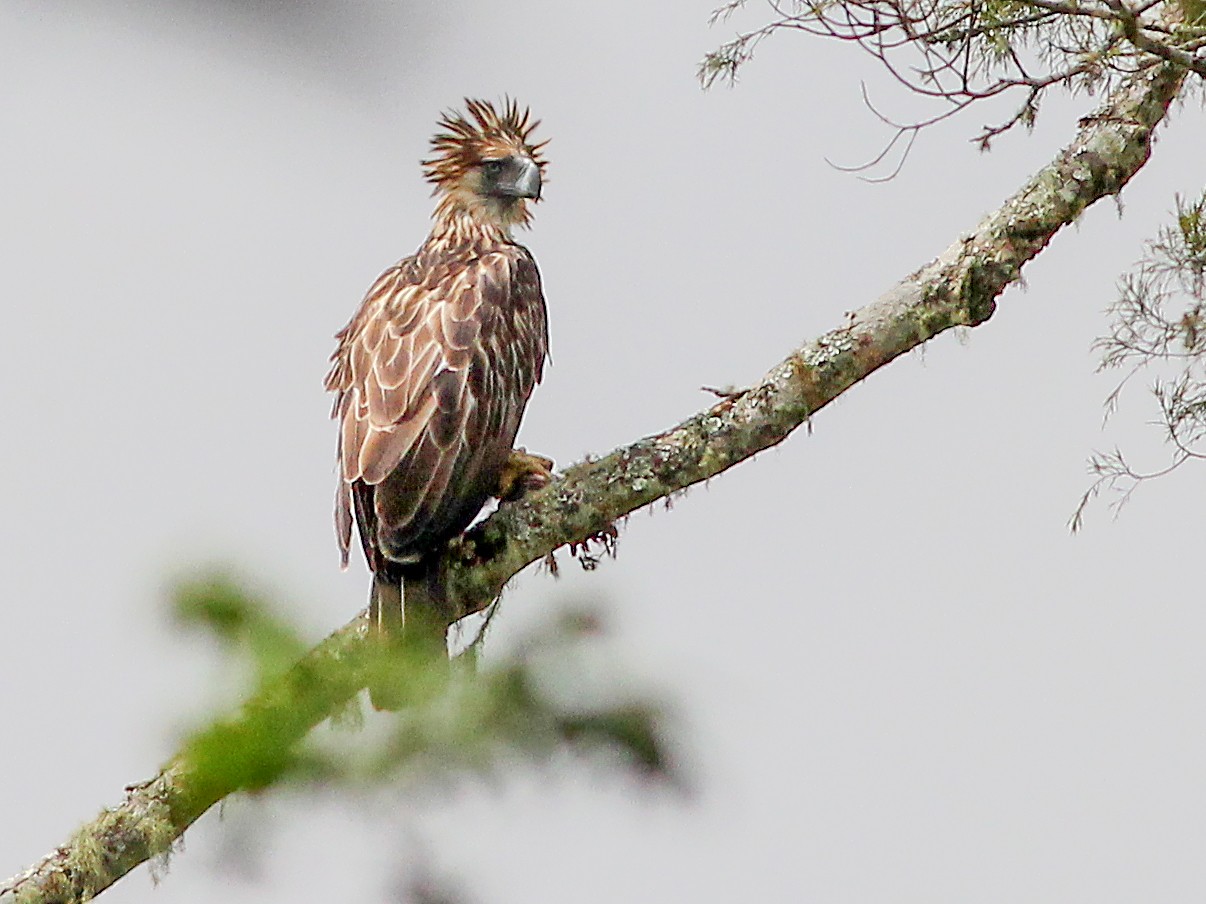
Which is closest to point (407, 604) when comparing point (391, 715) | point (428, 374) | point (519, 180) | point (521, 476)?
point (521, 476)

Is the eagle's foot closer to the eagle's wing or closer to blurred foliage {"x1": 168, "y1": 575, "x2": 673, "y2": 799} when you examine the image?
the eagle's wing

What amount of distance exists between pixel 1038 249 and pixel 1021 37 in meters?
0.58

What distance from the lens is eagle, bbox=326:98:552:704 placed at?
3811 mm

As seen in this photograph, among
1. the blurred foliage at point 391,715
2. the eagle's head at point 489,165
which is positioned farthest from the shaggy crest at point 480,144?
the blurred foliage at point 391,715

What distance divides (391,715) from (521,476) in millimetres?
2706

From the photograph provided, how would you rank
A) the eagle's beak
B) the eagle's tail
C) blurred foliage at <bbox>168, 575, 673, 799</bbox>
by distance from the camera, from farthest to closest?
the eagle's beak < the eagle's tail < blurred foliage at <bbox>168, 575, 673, 799</bbox>

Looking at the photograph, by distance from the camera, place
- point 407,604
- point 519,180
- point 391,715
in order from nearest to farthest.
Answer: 1. point 391,715
2. point 407,604
3. point 519,180

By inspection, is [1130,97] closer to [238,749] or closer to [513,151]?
[513,151]

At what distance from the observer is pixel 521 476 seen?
13.3 feet

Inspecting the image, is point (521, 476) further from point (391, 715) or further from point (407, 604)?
point (391, 715)

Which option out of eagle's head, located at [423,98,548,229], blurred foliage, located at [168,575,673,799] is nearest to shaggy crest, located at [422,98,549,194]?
eagle's head, located at [423,98,548,229]

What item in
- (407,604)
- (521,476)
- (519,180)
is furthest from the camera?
(519,180)

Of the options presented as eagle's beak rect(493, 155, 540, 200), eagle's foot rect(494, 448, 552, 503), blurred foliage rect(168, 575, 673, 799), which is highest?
eagle's beak rect(493, 155, 540, 200)

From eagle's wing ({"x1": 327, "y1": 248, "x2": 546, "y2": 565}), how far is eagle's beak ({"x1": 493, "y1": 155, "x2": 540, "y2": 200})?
0.25 metres
